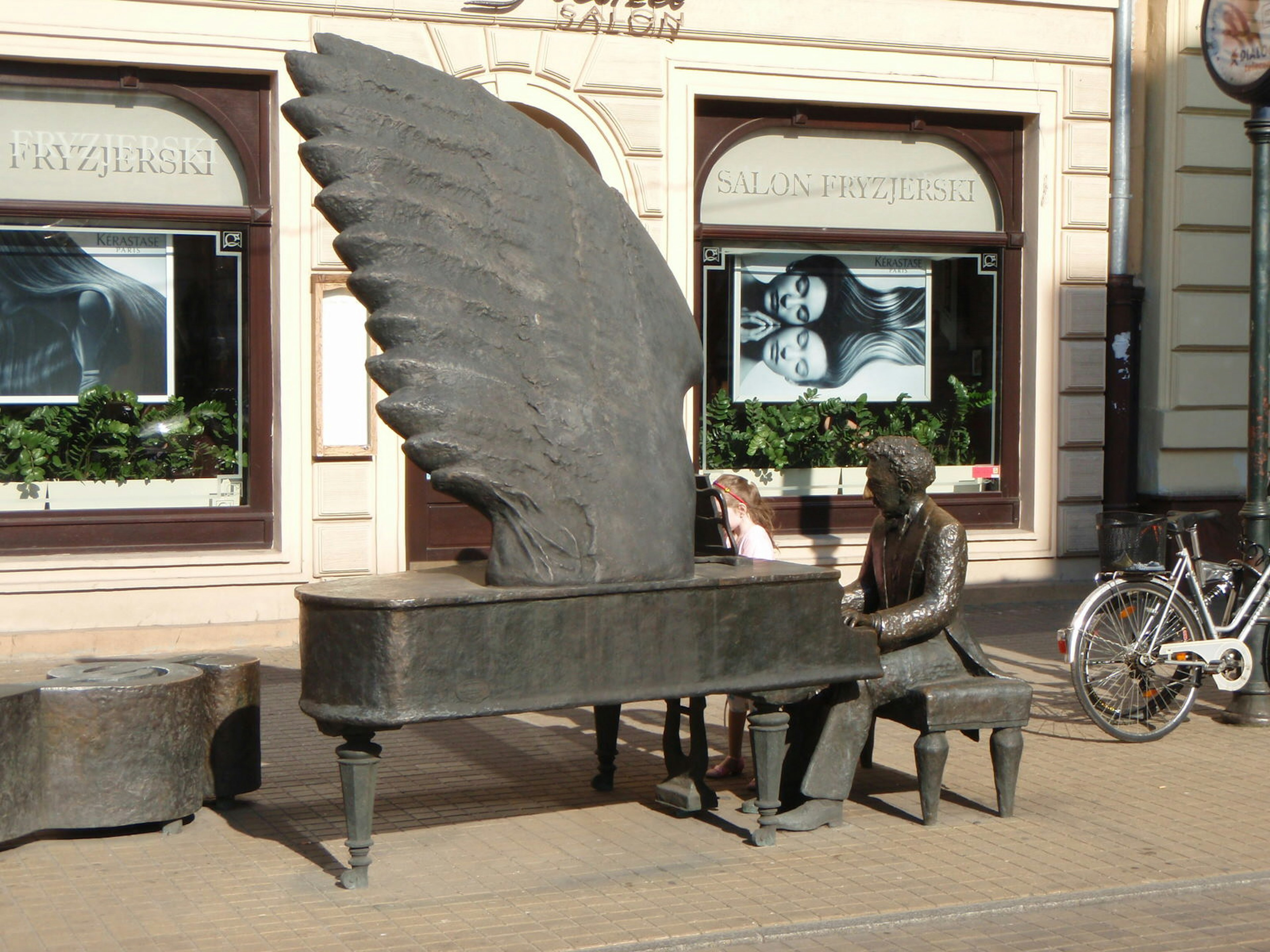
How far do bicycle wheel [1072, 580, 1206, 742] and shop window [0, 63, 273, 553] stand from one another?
5956mm

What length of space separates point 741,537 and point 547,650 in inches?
90.5

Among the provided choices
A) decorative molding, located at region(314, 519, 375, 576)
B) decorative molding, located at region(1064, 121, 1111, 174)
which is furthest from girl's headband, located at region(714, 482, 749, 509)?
decorative molding, located at region(1064, 121, 1111, 174)

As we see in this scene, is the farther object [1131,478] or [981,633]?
[1131,478]

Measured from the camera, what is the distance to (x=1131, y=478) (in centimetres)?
1352

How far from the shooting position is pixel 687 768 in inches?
261

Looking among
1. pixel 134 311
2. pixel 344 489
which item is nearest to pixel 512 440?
pixel 344 489

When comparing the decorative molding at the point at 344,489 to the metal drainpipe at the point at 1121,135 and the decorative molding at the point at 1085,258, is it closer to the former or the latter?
the decorative molding at the point at 1085,258

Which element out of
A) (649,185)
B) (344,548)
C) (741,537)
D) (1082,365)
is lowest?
(344,548)

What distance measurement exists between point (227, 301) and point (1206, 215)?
25.7 feet

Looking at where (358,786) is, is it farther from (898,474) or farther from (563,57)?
(563,57)

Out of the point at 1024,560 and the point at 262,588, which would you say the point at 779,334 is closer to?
the point at 1024,560

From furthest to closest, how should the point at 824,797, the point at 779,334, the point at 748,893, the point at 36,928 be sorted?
the point at 779,334
the point at 824,797
the point at 748,893
the point at 36,928

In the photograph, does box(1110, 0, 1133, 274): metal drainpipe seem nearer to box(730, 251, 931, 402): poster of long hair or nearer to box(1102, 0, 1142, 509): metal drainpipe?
box(1102, 0, 1142, 509): metal drainpipe

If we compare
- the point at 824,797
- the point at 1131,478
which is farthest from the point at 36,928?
the point at 1131,478
